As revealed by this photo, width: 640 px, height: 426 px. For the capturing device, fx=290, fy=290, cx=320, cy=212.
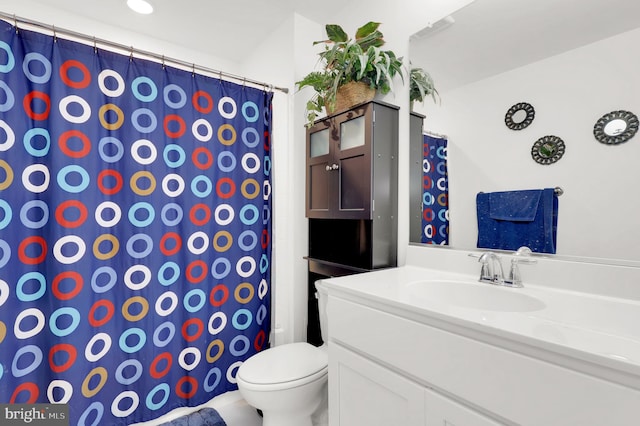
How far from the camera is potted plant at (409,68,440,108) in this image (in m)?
1.37

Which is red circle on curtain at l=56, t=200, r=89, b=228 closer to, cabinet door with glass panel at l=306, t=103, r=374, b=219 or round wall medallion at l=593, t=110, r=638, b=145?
cabinet door with glass panel at l=306, t=103, r=374, b=219

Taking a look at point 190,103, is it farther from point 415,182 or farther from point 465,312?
point 465,312

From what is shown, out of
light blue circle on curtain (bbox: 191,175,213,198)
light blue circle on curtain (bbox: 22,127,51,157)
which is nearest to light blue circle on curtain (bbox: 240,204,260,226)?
light blue circle on curtain (bbox: 191,175,213,198)

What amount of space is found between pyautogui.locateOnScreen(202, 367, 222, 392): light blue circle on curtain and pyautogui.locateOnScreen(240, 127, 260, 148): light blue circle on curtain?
130 centimetres

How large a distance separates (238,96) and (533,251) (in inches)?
64.9

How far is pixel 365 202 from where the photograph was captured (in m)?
1.39

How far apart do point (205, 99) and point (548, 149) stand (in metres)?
1.60

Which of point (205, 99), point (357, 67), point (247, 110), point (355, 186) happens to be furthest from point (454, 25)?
point (205, 99)

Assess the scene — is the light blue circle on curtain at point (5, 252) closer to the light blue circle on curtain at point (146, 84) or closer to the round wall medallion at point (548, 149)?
the light blue circle on curtain at point (146, 84)

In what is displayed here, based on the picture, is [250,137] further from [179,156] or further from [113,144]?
[113,144]

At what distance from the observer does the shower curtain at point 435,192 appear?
1.33 metres

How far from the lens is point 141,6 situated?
1.80 m

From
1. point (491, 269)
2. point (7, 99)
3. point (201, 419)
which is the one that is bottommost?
point (201, 419)

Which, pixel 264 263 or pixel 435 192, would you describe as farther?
pixel 264 263
